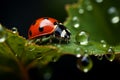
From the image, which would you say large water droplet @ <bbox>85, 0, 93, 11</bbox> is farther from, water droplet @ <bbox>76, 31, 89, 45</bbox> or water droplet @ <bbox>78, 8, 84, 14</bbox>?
water droplet @ <bbox>76, 31, 89, 45</bbox>

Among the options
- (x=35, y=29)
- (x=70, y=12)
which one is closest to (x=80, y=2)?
(x=70, y=12)

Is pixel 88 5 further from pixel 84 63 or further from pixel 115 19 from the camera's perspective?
pixel 84 63

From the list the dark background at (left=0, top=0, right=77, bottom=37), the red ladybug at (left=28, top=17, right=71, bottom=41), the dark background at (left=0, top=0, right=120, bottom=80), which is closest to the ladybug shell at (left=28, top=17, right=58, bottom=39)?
the red ladybug at (left=28, top=17, right=71, bottom=41)

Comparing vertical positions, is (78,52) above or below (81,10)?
below

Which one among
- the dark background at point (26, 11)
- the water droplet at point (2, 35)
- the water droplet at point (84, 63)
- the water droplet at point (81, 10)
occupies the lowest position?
the water droplet at point (84, 63)

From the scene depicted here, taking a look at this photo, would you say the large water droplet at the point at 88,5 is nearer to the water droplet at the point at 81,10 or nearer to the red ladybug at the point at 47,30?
the water droplet at the point at 81,10

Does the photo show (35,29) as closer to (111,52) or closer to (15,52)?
(15,52)

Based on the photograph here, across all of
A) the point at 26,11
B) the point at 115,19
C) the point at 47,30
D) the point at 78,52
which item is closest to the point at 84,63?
the point at 78,52

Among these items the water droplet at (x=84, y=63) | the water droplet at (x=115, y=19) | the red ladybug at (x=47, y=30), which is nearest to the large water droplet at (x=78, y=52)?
the water droplet at (x=84, y=63)
